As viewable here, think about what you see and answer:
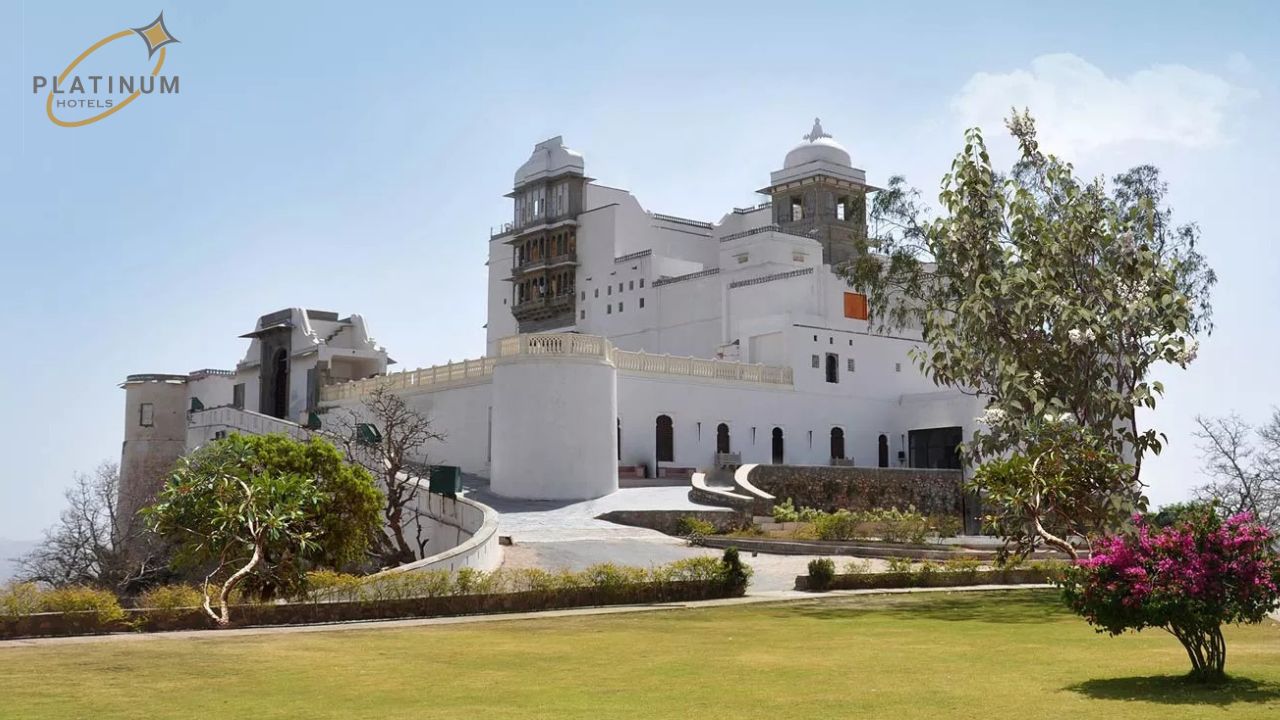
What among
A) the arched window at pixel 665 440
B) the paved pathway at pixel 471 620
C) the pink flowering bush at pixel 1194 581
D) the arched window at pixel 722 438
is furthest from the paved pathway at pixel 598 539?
the pink flowering bush at pixel 1194 581

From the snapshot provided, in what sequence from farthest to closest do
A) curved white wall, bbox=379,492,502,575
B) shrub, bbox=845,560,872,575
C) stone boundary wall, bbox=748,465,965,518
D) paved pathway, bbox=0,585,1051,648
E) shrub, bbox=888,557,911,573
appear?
1. stone boundary wall, bbox=748,465,965,518
2. shrub, bbox=888,557,911,573
3. shrub, bbox=845,560,872,575
4. curved white wall, bbox=379,492,502,575
5. paved pathway, bbox=0,585,1051,648

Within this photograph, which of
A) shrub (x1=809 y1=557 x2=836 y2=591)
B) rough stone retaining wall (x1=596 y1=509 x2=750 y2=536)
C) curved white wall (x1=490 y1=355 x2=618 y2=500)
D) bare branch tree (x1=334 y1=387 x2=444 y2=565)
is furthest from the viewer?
curved white wall (x1=490 y1=355 x2=618 y2=500)

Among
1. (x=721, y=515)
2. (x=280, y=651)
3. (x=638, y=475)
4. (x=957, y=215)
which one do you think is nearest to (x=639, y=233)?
(x=638, y=475)

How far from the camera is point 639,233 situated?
64.1 meters

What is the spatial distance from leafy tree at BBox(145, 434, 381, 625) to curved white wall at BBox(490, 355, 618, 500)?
11.3 m

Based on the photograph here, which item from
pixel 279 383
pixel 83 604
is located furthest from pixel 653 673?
pixel 279 383

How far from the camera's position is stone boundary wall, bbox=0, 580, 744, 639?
17078 mm

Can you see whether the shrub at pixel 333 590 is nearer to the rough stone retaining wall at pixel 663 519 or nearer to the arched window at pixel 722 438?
the rough stone retaining wall at pixel 663 519

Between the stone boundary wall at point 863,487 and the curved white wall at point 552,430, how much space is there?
17.6ft

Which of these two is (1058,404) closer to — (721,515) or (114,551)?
(721,515)

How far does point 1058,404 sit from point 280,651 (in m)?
13.4

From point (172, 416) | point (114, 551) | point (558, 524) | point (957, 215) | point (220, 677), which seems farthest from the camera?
point (172, 416)

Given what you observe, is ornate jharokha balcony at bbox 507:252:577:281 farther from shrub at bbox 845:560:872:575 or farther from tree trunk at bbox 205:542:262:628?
tree trunk at bbox 205:542:262:628

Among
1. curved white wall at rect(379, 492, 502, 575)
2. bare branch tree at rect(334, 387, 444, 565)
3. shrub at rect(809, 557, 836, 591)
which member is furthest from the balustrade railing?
shrub at rect(809, 557, 836, 591)
